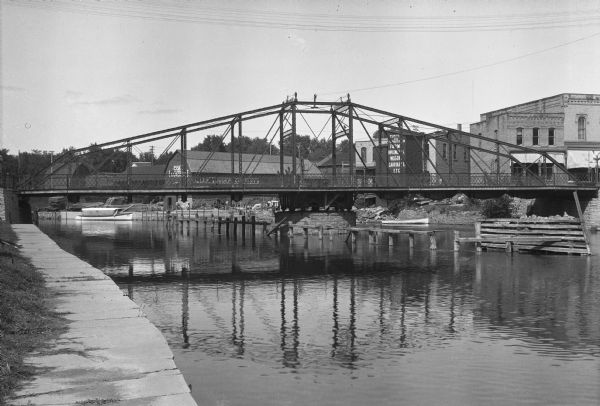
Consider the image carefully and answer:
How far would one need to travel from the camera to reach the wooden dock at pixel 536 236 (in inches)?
1438

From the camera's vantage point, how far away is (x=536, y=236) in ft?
121

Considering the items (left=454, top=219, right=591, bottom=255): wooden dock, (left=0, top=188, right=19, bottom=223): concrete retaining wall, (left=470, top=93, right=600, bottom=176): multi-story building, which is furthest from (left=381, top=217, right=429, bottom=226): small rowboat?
(left=0, top=188, right=19, bottom=223): concrete retaining wall

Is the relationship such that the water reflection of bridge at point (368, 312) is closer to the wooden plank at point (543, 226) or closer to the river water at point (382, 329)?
the river water at point (382, 329)

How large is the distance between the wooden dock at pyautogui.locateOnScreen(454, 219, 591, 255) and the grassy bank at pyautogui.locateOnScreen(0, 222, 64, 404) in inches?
1087

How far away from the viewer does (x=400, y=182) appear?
58562 mm

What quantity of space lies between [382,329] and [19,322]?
8.93m

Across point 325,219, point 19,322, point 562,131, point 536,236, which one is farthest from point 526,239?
point 562,131

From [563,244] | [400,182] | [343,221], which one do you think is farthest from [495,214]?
[563,244]

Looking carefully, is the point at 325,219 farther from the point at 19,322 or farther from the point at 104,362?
the point at 104,362

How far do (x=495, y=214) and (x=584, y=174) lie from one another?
12.6 meters

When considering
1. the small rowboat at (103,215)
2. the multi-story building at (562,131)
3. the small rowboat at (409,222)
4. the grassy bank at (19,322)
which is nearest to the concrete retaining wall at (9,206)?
the grassy bank at (19,322)

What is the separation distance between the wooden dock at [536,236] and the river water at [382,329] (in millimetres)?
2433

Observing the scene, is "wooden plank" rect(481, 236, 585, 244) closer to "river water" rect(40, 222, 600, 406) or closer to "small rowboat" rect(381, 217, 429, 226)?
"river water" rect(40, 222, 600, 406)

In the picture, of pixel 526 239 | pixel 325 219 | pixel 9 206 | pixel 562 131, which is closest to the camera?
pixel 526 239
